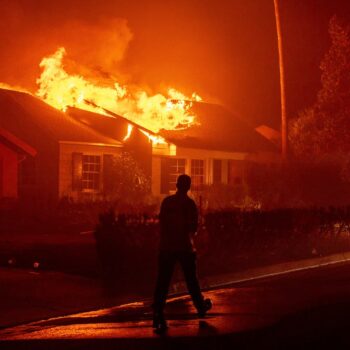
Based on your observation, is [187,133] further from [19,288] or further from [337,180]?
[19,288]

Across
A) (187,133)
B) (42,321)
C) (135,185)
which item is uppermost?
(187,133)

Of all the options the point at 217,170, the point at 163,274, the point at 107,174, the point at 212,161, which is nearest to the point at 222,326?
the point at 163,274

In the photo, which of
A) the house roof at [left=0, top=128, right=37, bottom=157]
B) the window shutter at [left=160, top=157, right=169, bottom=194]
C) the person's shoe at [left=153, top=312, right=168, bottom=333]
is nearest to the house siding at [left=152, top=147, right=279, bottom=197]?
the window shutter at [left=160, top=157, right=169, bottom=194]

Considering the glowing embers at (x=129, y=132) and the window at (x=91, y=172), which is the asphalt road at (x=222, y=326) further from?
the glowing embers at (x=129, y=132)

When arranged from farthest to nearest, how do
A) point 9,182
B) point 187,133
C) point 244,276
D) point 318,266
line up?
point 187,133 < point 9,182 < point 318,266 < point 244,276

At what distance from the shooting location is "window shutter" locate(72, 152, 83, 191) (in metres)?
26.1

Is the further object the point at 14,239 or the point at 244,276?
the point at 14,239

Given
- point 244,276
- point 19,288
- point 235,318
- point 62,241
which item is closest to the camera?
point 235,318

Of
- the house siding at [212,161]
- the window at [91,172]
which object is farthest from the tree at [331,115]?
the window at [91,172]

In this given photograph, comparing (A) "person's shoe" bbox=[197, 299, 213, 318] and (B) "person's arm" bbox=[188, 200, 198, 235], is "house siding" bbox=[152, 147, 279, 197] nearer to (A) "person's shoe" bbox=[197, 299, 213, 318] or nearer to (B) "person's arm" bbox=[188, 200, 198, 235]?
(A) "person's shoe" bbox=[197, 299, 213, 318]

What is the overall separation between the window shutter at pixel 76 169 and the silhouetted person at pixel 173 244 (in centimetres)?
1716

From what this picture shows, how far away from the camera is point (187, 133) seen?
103ft

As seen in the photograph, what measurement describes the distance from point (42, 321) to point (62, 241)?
8791 millimetres

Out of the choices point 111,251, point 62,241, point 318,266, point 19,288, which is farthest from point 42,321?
point 62,241
